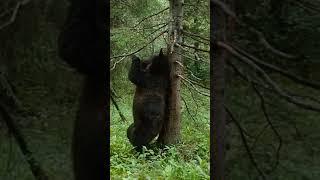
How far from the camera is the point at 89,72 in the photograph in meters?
1.81

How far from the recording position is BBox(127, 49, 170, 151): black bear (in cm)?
466

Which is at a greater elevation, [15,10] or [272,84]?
[15,10]

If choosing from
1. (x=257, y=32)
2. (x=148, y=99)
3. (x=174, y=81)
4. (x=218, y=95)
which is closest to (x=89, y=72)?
(x=218, y=95)

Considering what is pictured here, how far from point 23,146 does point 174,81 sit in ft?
11.3

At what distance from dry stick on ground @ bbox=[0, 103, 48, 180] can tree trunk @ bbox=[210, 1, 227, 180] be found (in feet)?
2.26

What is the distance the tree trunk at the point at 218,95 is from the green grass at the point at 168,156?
6.68 feet

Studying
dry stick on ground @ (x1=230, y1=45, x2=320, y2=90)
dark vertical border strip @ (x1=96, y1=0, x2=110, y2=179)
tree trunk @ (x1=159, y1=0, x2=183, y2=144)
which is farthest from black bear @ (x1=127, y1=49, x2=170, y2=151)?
dry stick on ground @ (x1=230, y1=45, x2=320, y2=90)

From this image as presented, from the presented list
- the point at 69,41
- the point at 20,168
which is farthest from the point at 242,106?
the point at 20,168

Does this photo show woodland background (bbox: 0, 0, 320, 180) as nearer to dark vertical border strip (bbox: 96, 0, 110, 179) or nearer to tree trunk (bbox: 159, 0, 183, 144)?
dark vertical border strip (bbox: 96, 0, 110, 179)

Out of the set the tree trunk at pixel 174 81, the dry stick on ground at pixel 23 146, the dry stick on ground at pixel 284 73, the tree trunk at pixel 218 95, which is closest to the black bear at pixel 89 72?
the dry stick on ground at pixel 23 146

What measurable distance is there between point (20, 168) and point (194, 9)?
3.82 m

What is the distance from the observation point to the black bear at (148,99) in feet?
15.3

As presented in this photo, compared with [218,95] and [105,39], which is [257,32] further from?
[105,39]

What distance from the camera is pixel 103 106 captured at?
185 centimetres
